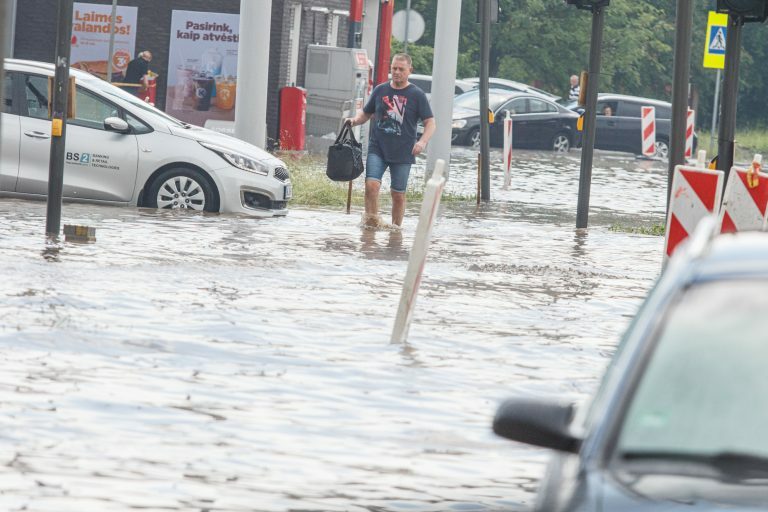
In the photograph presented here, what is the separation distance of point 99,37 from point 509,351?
78.4ft

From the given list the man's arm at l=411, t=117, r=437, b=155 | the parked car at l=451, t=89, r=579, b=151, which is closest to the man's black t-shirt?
the man's arm at l=411, t=117, r=437, b=155

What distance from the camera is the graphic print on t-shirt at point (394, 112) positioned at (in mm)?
17641

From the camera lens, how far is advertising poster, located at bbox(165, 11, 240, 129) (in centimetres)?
3259

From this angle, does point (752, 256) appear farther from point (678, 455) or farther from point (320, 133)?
point (320, 133)

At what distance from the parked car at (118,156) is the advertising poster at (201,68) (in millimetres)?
14258

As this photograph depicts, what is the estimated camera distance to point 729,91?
13.7 meters

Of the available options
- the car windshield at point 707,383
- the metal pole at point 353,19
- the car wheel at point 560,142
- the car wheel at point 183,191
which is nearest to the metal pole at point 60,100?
the car wheel at point 183,191

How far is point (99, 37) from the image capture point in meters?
33.1

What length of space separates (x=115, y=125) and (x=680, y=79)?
6095mm

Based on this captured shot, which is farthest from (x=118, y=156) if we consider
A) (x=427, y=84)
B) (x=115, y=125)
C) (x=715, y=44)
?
(x=427, y=84)

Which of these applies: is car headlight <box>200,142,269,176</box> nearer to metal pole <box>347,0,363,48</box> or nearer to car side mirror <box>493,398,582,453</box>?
car side mirror <box>493,398,582,453</box>

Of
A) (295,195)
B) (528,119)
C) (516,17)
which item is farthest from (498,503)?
(516,17)

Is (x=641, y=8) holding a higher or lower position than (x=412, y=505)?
higher

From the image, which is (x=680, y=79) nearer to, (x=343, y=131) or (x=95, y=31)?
(x=343, y=131)
